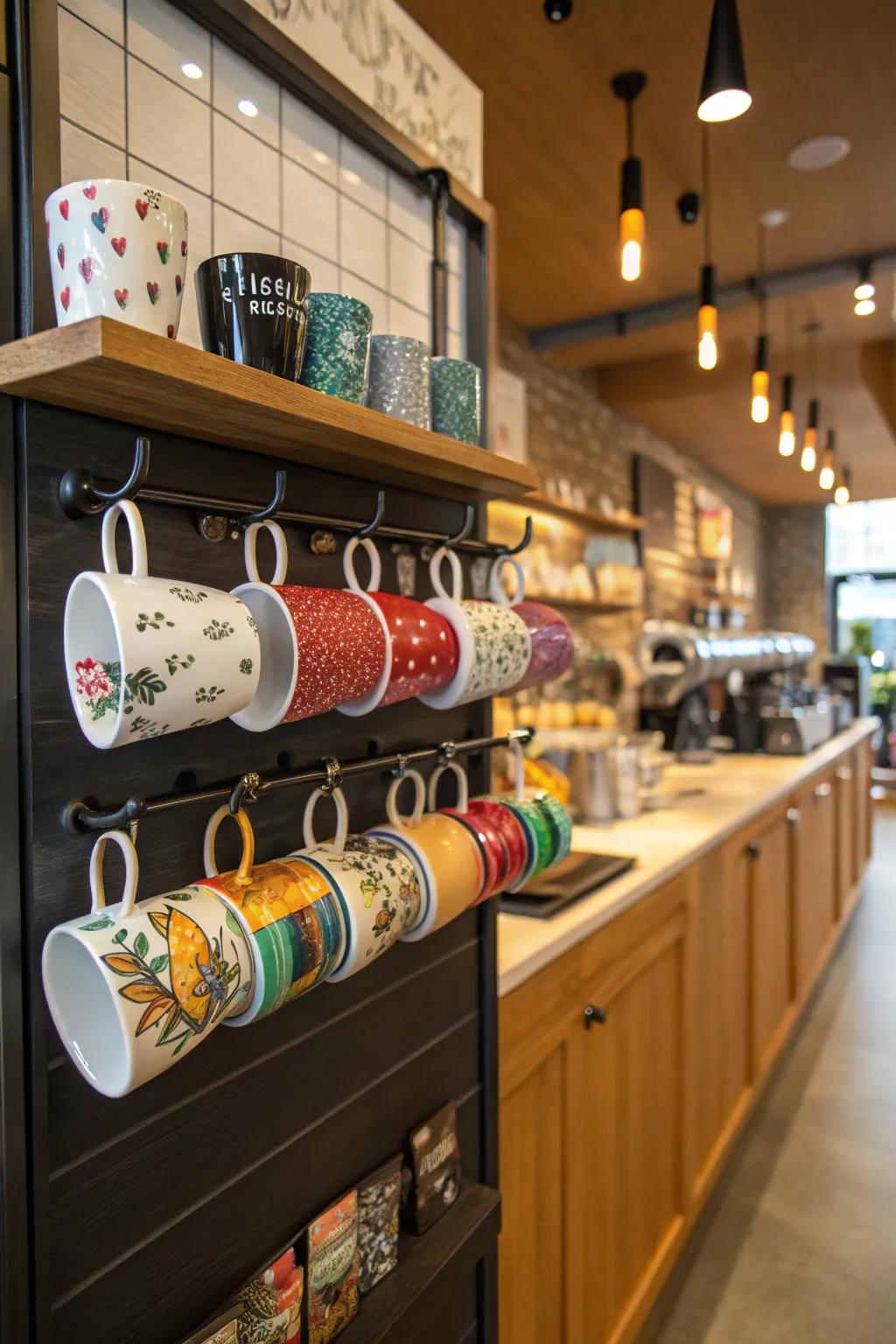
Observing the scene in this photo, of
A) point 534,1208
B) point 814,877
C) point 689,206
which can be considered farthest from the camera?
point 814,877

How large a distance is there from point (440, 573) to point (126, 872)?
1.91 ft

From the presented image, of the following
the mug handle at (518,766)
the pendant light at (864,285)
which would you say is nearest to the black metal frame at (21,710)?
the mug handle at (518,766)

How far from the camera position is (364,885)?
821 millimetres

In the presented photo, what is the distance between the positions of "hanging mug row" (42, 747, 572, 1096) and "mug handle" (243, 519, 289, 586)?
20 centimetres

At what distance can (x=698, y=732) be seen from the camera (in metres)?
3.66

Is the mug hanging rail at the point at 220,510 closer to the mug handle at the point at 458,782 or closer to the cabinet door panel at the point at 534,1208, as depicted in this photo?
the mug handle at the point at 458,782

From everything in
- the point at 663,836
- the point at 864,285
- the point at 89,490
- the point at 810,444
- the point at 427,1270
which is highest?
the point at 864,285

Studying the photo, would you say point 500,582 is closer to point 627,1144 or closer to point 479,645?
point 479,645

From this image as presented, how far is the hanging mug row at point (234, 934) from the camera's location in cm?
62

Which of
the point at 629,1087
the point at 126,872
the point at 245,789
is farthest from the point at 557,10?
the point at 629,1087

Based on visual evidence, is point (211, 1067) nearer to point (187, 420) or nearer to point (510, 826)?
point (510, 826)

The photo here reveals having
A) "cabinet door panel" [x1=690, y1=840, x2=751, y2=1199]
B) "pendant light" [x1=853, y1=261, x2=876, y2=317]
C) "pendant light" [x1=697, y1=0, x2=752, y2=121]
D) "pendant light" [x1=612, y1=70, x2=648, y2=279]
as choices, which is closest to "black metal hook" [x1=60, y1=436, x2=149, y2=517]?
"pendant light" [x1=697, y1=0, x2=752, y2=121]

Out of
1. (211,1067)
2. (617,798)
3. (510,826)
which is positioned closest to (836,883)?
(617,798)

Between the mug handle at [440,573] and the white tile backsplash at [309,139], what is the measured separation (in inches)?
16.7
